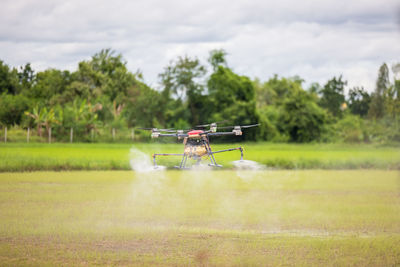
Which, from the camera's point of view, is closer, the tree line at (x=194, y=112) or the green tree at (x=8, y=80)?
the tree line at (x=194, y=112)

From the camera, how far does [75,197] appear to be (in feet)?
98.8

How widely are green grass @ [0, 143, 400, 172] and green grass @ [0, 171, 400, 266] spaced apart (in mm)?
1194

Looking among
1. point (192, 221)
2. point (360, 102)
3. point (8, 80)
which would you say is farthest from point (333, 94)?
point (8, 80)

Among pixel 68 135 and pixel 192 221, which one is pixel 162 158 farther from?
pixel 192 221

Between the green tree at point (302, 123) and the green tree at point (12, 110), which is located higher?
the green tree at point (12, 110)

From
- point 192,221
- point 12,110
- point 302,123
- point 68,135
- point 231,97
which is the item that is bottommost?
point 192,221

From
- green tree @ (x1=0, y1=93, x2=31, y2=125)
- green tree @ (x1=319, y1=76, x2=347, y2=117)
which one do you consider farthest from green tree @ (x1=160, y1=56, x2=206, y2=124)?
green tree @ (x1=319, y1=76, x2=347, y2=117)

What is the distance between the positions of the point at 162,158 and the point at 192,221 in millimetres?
13547

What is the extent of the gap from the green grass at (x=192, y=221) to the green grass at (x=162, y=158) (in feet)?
3.92

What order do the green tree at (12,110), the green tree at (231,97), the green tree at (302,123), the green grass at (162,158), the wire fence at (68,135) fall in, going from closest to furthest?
the green grass at (162,158) → the green tree at (231,97) → the green tree at (302,123) → the wire fence at (68,135) → the green tree at (12,110)

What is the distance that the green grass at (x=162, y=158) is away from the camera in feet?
45.3

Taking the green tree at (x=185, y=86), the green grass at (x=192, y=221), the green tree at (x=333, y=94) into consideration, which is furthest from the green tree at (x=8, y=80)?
the green tree at (x=333, y=94)

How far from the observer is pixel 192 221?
81.6ft

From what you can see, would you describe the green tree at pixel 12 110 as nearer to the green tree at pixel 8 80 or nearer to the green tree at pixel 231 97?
the green tree at pixel 8 80
